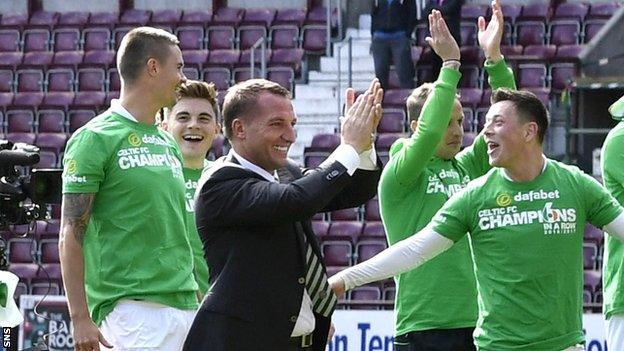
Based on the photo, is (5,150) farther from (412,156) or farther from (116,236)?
(412,156)

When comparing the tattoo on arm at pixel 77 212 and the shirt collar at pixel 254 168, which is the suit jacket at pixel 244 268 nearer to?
the shirt collar at pixel 254 168

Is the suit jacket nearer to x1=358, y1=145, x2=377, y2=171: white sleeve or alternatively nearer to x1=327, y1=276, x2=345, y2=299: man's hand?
x1=358, y1=145, x2=377, y2=171: white sleeve

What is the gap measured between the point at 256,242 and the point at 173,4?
16.0 m

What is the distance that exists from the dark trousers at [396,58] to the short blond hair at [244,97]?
11.5m

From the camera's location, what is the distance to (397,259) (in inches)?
261

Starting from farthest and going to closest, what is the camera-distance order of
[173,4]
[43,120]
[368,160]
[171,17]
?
1. [173,4]
2. [171,17]
3. [43,120]
4. [368,160]

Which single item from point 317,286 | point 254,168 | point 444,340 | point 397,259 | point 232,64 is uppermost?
point 232,64

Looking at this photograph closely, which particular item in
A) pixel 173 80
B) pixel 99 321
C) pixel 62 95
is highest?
pixel 62 95

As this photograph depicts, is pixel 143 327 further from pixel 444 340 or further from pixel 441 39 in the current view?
pixel 441 39

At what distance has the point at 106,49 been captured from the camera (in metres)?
20.4

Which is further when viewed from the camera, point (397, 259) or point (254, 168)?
point (397, 259)

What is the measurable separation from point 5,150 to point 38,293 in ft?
28.8

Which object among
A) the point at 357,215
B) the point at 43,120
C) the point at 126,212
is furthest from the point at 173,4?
the point at 126,212

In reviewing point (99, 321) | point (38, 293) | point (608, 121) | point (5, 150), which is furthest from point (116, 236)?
point (608, 121)
